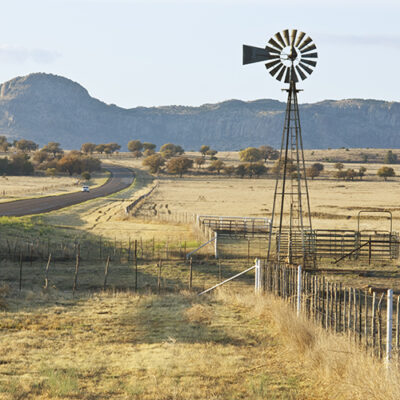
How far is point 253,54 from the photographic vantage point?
86.5ft

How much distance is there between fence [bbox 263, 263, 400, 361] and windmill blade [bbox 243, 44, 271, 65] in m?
9.54

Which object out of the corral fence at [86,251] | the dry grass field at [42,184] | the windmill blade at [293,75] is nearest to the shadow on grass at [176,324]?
the corral fence at [86,251]

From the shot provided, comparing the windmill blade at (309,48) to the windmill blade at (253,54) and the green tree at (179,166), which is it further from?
the green tree at (179,166)

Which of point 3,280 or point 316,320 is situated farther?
point 3,280

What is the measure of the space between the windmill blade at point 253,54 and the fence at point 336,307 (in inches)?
376

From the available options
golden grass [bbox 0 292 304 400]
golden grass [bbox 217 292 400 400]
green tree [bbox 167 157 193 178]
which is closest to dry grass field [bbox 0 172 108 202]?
green tree [bbox 167 157 193 178]

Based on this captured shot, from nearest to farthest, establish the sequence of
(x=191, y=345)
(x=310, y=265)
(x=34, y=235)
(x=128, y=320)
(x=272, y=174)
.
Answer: (x=191, y=345) < (x=128, y=320) < (x=310, y=265) < (x=34, y=235) < (x=272, y=174)

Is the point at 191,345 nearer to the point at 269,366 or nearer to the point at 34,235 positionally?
the point at 269,366

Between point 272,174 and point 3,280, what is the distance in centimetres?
14166

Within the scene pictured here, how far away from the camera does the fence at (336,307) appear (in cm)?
1189

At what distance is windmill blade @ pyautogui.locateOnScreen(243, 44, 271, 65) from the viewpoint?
1032 inches

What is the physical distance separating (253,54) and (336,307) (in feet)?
49.2

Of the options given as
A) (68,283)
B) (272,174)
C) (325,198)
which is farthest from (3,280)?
(272,174)

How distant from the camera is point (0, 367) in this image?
13.1 metres
